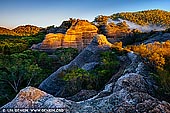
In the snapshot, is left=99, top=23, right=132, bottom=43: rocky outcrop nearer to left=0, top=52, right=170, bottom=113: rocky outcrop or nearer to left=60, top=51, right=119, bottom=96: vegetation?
left=60, top=51, right=119, bottom=96: vegetation

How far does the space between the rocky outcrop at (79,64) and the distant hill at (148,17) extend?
8186cm

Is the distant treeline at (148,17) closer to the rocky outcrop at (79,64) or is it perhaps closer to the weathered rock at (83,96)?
the rocky outcrop at (79,64)

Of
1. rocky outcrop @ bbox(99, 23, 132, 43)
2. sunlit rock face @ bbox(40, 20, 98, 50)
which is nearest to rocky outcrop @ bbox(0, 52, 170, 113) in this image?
sunlit rock face @ bbox(40, 20, 98, 50)

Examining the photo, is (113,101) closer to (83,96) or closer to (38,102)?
(38,102)

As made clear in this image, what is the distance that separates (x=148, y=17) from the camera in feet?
406

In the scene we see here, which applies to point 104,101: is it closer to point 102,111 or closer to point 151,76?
point 102,111

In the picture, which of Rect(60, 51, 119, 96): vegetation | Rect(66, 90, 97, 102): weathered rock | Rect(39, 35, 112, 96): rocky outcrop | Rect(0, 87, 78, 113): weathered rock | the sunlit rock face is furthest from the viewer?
the sunlit rock face

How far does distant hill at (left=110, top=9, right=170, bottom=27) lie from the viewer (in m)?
115

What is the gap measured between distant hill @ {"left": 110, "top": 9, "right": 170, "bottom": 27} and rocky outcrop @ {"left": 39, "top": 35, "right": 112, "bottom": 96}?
269ft

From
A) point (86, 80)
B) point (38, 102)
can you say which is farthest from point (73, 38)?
point (38, 102)

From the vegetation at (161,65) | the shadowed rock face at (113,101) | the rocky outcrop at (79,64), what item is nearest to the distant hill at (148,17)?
the rocky outcrop at (79,64)

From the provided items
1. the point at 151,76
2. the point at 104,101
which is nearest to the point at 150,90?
the point at 151,76

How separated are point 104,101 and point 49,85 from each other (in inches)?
572

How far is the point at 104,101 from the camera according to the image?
11742 millimetres
